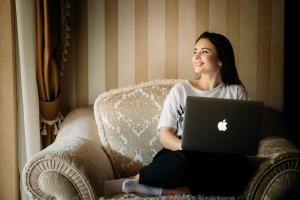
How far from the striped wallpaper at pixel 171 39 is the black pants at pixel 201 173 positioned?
3.07 feet

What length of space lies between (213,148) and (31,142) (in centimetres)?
100

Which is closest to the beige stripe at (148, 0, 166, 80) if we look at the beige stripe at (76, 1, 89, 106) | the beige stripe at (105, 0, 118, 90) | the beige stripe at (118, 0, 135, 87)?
the beige stripe at (118, 0, 135, 87)

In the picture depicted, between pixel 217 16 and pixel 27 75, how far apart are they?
1.21 m

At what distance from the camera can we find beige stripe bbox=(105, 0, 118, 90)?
2.42 m

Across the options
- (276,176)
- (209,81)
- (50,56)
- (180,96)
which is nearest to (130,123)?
(180,96)

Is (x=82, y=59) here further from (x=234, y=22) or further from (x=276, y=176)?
(x=276, y=176)

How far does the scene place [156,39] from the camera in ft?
8.01

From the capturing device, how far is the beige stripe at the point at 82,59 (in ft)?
7.96

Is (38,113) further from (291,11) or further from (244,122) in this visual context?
(291,11)

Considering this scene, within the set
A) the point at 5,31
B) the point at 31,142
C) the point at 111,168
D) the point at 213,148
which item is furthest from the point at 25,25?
the point at 213,148

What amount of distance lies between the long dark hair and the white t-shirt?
0.04 m

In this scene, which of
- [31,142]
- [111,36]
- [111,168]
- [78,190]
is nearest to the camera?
[78,190]

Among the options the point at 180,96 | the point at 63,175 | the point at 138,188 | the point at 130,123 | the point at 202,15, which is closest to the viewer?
the point at 63,175

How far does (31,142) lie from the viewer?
203 centimetres
